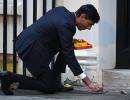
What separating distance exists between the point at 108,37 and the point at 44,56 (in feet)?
4.18

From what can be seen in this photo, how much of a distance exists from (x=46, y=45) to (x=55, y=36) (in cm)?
18

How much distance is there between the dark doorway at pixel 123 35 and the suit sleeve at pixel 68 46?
1.51 metres

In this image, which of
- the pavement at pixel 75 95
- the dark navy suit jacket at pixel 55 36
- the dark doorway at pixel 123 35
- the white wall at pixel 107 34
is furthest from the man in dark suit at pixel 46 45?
the dark doorway at pixel 123 35

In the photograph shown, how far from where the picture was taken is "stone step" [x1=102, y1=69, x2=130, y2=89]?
26.8 feet

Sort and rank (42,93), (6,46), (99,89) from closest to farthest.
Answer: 1. (99,89)
2. (42,93)
3. (6,46)

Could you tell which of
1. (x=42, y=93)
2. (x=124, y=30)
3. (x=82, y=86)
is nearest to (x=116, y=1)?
(x=124, y=30)

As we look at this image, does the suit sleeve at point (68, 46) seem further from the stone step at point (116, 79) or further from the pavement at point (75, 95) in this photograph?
the stone step at point (116, 79)

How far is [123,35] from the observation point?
8508mm

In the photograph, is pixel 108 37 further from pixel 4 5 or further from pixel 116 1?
pixel 4 5

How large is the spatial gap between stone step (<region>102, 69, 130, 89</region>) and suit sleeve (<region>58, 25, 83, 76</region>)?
1.19 m

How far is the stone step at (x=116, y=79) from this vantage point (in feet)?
26.8

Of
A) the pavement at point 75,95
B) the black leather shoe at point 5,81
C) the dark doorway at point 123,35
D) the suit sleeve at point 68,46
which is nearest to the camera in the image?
the suit sleeve at point 68,46

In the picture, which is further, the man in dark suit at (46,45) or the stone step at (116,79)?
the stone step at (116,79)

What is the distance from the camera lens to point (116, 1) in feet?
27.8
